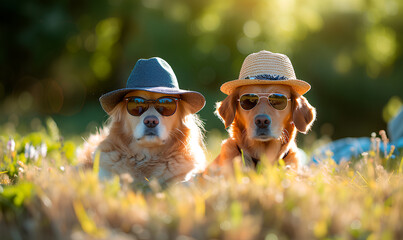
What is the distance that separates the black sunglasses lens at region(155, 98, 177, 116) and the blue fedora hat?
11 centimetres

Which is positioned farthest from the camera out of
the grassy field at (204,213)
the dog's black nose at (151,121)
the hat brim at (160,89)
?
the hat brim at (160,89)

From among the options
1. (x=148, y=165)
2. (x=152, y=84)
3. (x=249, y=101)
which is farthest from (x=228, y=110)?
(x=148, y=165)

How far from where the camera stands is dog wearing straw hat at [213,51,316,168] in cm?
356

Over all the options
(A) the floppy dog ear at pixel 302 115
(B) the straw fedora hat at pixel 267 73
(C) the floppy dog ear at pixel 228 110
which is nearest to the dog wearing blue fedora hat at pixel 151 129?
(C) the floppy dog ear at pixel 228 110

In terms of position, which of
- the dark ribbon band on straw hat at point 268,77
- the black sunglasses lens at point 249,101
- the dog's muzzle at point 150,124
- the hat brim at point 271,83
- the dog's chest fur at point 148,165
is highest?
the dark ribbon band on straw hat at point 268,77

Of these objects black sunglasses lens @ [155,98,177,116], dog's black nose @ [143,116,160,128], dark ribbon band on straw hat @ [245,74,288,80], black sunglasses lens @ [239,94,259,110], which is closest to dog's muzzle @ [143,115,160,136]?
dog's black nose @ [143,116,160,128]

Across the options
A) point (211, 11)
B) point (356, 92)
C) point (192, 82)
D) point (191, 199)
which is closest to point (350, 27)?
point (356, 92)

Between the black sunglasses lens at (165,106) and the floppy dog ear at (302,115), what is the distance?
1179mm

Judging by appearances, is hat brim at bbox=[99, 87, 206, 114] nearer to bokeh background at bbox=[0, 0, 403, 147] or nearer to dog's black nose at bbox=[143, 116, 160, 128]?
dog's black nose at bbox=[143, 116, 160, 128]

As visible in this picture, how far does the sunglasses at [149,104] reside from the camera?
3469 millimetres

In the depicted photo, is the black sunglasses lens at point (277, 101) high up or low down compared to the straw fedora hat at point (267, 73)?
down

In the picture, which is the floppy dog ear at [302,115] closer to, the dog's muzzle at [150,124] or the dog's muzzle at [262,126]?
the dog's muzzle at [262,126]

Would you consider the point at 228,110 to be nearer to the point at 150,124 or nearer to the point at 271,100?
the point at 271,100

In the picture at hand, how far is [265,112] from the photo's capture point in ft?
11.6
